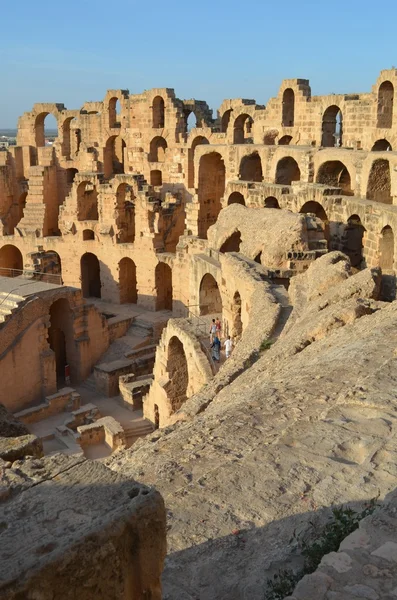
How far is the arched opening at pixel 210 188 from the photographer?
75.8 feet

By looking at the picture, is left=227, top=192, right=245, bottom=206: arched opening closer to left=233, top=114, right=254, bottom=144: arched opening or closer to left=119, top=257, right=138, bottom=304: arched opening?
left=119, top=257, right=138, bottom=304: arched opening

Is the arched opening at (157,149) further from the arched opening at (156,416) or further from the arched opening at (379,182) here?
the arched opening at (156,416)

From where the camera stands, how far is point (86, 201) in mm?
25328

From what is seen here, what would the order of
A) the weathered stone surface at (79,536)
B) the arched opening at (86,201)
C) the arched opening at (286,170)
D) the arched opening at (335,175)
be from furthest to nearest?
1. the arched opening at (86,201)
2. the arched opening at (286,170)
3. the arched opening at (335,175)
4. the weathered stone surface at (79,536)

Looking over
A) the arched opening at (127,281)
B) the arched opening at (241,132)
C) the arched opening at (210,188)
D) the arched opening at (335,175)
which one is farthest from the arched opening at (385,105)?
the arched opening at (127,281)

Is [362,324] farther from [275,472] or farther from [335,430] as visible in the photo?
[275,472]

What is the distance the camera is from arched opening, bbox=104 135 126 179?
31047 mm

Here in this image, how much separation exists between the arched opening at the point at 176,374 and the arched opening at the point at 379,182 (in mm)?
6856

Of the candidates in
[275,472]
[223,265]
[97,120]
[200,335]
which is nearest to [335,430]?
[275,472]

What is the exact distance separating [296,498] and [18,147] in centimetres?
3036

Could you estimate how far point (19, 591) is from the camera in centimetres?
248

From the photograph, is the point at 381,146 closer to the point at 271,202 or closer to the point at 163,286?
the point at 271,202

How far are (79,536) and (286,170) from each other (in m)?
19.8

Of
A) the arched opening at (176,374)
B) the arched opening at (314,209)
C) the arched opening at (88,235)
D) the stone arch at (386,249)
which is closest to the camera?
the stone arch at (386,249)
